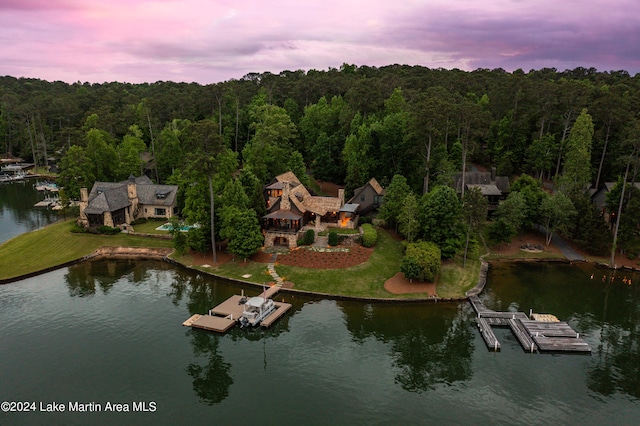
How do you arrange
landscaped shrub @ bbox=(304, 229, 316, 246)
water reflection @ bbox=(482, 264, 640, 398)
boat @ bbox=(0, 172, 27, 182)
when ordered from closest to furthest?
1. water reflection @ bbox=(482, 264, 640, 398)
2. landscaped shrub @ bbox=(304, 229, 316, 246)
3. boat @ bbox=(0, 172, 27, 182)

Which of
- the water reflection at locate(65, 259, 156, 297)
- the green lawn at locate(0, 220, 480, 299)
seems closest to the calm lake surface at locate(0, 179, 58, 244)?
the green lawn at locate(0, 220, 480, 299)

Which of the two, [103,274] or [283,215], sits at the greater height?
[283,215]

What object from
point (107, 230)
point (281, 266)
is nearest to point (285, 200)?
point (281, 266)

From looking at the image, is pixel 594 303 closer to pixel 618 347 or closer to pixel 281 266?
pixel 618 347

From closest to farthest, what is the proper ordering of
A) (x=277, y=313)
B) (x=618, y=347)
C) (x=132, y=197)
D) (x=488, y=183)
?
(x=618, y=347)
(x=277, y=313)
(x=132, y=197)
(x=488, y=183)

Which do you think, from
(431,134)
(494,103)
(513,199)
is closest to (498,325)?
(513,199)

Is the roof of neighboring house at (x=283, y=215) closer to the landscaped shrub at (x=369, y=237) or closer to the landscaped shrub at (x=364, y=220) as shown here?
the landscaped shrub at (x=369, y=237)

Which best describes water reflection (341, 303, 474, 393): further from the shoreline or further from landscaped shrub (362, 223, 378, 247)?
landscaped shrub (362, 223, 378, 247)
